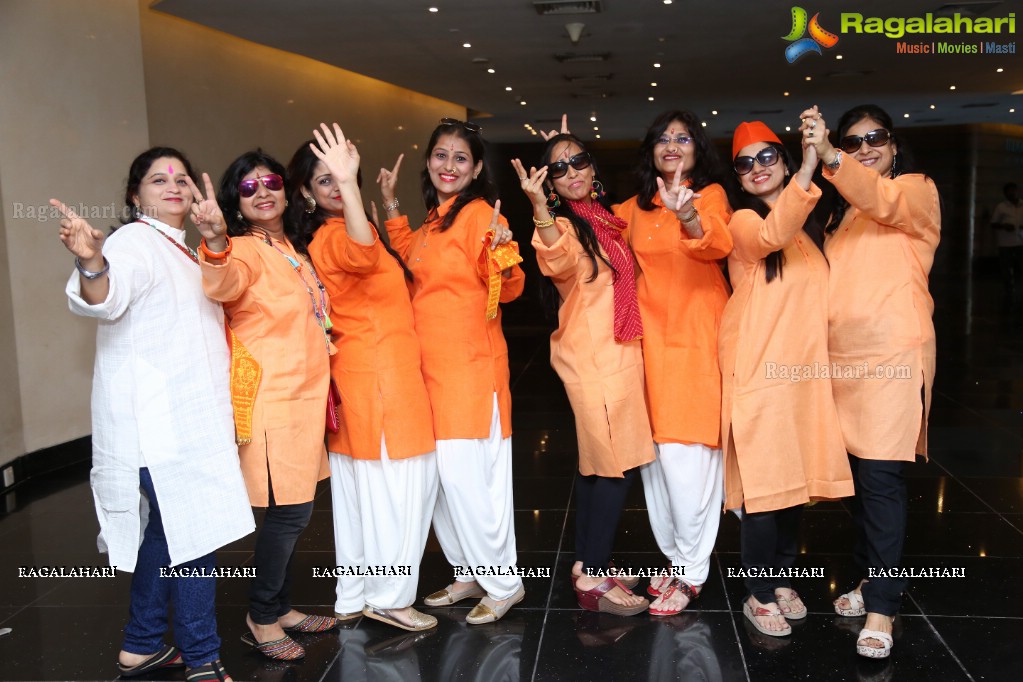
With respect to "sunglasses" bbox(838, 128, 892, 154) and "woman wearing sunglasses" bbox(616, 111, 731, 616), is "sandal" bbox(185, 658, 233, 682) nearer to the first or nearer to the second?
"woman wearing sunglasses" bbox(616, 111, 731, 616)

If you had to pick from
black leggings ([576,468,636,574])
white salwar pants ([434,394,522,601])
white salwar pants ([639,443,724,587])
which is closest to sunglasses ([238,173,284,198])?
white salwar pants ([434,394,522,601])

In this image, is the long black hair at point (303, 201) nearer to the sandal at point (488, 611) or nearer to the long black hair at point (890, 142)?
the sandal at point (488, 611)

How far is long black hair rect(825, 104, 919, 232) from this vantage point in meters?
3.19

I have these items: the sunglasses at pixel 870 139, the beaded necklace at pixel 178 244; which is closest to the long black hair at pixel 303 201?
the beaded necklace at pixel 178 244

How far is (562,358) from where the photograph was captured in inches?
133

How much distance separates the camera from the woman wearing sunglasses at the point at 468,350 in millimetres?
3299

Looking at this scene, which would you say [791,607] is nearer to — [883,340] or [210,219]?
[883,340]

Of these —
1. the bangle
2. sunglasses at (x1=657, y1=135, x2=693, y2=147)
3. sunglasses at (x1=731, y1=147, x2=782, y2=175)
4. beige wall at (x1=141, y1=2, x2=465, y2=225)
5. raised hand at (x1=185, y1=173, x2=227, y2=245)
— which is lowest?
the bangle

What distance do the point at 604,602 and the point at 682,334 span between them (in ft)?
3.40

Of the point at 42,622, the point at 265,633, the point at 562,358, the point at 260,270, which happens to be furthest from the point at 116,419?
the point at 562,358

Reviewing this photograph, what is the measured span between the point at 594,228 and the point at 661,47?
602 centimetres

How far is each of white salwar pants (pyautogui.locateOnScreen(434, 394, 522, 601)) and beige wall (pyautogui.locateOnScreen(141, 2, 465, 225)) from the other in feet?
16.2

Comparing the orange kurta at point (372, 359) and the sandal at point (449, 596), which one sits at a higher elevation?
the orange kurta at point (372, 359)

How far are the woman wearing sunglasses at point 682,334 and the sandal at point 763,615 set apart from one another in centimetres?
23
